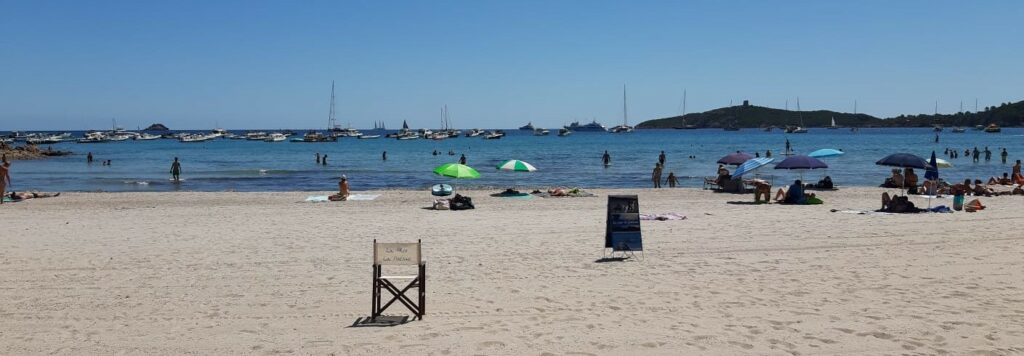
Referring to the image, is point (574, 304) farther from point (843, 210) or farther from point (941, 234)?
point (843, 210)

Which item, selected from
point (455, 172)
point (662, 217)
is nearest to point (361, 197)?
point (455, 172)

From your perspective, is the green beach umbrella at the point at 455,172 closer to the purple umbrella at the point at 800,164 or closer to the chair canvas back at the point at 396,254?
the purple umbrella at the point at 800,164

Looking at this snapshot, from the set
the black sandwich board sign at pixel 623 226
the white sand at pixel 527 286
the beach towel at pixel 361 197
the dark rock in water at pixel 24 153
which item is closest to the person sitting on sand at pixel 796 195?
the white sand at pixel 527 286

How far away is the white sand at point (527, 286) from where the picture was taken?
7961 millimetres

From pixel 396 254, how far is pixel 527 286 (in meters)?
2.67

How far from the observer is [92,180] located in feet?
134

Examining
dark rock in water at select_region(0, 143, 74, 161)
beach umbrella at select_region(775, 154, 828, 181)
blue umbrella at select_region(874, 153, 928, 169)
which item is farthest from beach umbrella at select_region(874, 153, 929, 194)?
dark rock in water at select_region(0, 143, 74, 161)

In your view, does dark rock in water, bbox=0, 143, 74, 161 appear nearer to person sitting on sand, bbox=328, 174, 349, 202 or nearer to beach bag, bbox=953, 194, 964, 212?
person sitting on sand, bbox=328, 174, 349, 202

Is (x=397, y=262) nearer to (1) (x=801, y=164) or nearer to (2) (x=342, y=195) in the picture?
(2) (x=342, y=195)

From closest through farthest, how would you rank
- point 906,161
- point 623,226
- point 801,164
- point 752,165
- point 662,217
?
point 623,226
point 662,217
point 906,161
point 801,164
point 752,165

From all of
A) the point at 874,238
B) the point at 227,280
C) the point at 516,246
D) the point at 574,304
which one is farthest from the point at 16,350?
the point at 874,238

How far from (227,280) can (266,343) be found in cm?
347

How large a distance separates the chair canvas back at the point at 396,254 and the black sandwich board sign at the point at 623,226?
15.8 ft

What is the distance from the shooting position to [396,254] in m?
8.41
